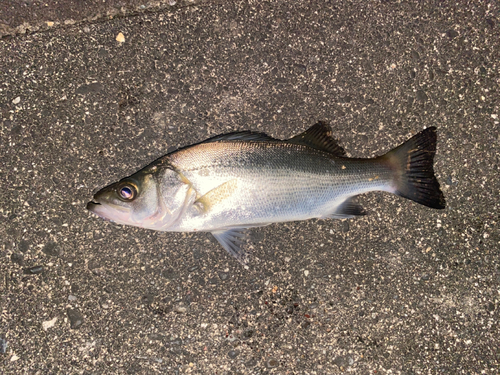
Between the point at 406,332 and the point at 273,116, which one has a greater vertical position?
the point at 273,116

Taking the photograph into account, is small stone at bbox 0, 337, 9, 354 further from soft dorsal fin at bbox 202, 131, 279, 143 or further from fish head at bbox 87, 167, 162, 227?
soft dorsal fin at bbox 202, 131, 279, 143

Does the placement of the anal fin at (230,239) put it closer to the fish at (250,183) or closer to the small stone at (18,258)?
the fish at (250,183)

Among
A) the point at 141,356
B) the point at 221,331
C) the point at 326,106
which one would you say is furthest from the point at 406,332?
the point at 141,356

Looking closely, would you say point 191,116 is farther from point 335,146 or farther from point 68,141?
point 335,146

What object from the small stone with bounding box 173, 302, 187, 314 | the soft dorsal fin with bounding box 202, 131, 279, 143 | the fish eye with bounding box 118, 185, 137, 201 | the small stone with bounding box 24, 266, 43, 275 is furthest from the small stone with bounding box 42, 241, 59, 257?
the soft dorsal fin with bounding box 202, 131, 279, 143

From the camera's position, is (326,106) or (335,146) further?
(326,106)

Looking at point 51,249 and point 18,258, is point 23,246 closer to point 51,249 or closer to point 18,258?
point 18,258

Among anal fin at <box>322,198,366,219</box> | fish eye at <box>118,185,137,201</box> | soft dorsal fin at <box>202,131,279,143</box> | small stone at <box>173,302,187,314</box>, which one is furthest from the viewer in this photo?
small stone at <box>173,302,187,314</box>
